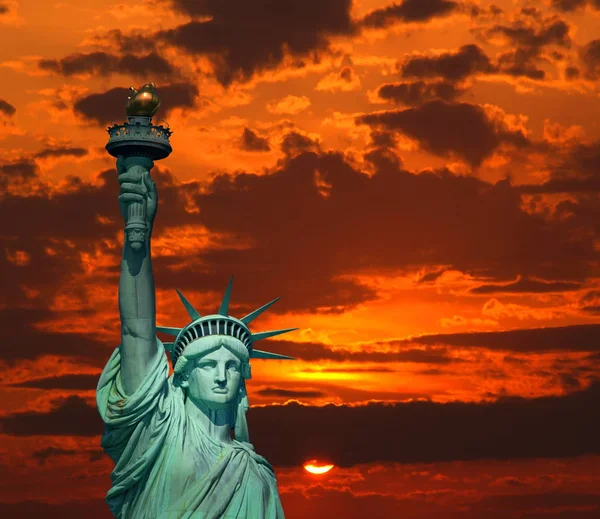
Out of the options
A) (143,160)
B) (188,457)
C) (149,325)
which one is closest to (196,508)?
(188,457)

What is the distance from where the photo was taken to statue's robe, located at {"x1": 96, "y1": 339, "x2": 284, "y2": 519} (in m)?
43.0

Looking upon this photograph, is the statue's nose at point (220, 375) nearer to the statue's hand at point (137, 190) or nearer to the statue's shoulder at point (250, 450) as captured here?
the statue's shoulder at point (250, 450)

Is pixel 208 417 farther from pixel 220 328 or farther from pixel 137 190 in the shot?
pixel 137 190

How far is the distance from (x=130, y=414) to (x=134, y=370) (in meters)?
0.93

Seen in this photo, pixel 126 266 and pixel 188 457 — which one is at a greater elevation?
pixel 126 266

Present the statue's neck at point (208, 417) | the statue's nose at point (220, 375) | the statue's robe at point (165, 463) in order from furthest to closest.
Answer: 1. the statue's neck at point (208, 417)
2. the statue's nose at point (220, 375)
3. the statue's robe at point (165, 463)

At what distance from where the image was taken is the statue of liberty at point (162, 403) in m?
43.1

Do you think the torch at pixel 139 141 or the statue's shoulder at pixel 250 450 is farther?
the statue's shoulder at pixel 250 450

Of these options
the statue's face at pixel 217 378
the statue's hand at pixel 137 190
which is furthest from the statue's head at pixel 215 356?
the statue's hand at pixel 137 190

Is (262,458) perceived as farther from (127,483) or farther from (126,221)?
(126,221)

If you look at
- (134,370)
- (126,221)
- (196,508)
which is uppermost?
(126,221)

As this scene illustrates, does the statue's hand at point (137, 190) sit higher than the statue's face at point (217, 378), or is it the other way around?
the statue's hand at point (137, 190)

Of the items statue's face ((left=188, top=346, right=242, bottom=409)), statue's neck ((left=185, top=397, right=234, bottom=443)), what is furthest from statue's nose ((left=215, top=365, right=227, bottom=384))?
statue's neck ((left=185, top=397, right=234, bottom=443))

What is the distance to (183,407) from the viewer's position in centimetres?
4403
